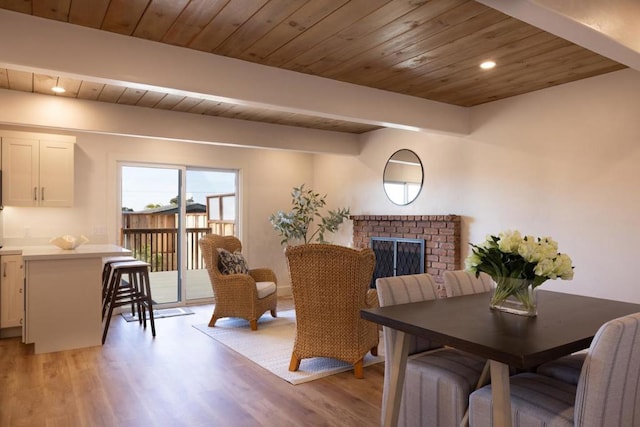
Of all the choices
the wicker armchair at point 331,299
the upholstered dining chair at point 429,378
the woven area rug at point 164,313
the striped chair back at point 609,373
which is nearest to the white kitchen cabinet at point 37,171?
the woven area rug at point 164,313

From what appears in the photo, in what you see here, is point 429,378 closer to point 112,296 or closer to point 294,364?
point 294,364

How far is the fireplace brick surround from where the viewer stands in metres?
Answer: 4.74

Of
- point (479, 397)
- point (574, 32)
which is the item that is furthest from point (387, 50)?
point (479, 397)

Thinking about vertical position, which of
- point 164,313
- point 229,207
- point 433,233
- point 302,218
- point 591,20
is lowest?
point 164,313

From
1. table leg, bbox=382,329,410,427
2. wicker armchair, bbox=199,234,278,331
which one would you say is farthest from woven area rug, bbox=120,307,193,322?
table leg, bbox=382,329,410,427

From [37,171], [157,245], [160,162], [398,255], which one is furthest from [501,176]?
[37,171]

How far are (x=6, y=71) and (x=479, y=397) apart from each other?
406cm

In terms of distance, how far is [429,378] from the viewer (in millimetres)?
2166

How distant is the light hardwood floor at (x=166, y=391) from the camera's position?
261 cm

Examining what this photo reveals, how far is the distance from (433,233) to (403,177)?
2.99 feet

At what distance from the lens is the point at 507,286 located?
2141 mm

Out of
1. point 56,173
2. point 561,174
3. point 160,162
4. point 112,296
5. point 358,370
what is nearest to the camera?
point 358,370

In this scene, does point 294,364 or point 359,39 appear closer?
point 359,39

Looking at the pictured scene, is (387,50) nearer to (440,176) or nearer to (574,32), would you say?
→ (574,32)
